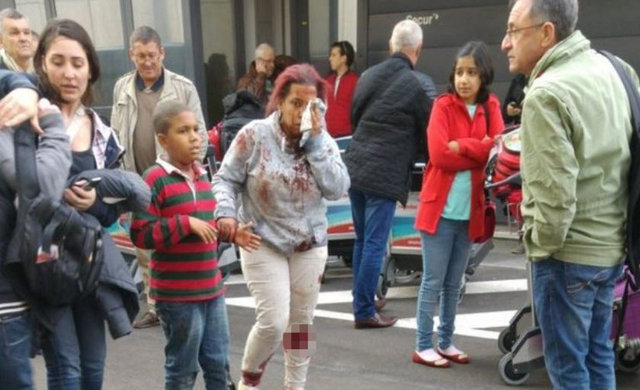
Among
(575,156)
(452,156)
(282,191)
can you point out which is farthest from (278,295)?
(575,156)

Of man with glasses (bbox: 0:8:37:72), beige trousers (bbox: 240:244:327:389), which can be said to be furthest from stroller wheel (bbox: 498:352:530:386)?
man with glasses (bbox: 0:8:37:72)

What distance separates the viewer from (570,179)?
2.96 meters

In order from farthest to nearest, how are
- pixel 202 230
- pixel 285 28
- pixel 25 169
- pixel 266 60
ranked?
pixel 285 28 → pixel 266 60 → pixel 202 230 → pixel 25 169

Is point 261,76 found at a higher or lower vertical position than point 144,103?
lower

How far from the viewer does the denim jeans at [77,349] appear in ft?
9.36

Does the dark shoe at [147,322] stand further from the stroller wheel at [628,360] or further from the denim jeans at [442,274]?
the stroller wheel at [628,360]

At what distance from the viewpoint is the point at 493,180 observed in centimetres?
429

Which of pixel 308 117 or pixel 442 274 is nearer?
pixel 308 117

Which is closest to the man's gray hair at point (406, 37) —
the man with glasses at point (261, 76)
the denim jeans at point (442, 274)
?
the denim jeans at point (442, 274)

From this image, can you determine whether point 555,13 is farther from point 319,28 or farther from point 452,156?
point 319,28

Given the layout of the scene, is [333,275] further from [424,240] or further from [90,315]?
[90,315]

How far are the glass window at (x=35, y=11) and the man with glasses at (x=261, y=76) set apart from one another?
4.35 m

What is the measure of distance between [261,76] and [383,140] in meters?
3.21

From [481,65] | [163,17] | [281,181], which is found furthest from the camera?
[163,17]
